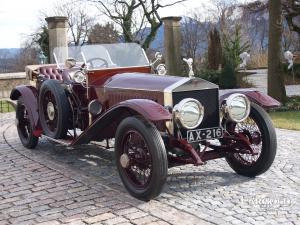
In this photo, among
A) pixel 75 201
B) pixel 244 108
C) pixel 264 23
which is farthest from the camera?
pixel 264 23

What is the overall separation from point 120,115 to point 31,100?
2.37 meters

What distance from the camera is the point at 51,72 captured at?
7738 millimetres

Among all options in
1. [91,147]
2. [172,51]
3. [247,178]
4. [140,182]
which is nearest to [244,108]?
[247,178]

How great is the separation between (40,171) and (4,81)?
40.7ft

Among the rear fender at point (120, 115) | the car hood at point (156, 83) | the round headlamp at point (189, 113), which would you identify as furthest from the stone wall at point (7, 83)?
the round headlamp at point (189, 113)

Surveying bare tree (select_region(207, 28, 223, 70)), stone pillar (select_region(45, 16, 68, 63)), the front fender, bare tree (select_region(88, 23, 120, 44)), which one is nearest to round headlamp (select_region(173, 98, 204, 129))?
the front fender

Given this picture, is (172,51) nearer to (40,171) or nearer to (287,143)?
(287,143)

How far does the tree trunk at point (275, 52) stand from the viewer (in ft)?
39.6

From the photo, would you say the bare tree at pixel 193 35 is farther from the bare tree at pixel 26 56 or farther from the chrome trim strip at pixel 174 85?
the chrome trim strip at pixel 174 85

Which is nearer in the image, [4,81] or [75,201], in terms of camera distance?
[75,201]

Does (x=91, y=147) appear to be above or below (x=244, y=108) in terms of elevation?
below

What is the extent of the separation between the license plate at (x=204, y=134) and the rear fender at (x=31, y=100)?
2.91 m

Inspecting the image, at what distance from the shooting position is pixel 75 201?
464 cm

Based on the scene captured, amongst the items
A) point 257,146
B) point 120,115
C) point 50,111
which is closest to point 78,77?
point 50,111
